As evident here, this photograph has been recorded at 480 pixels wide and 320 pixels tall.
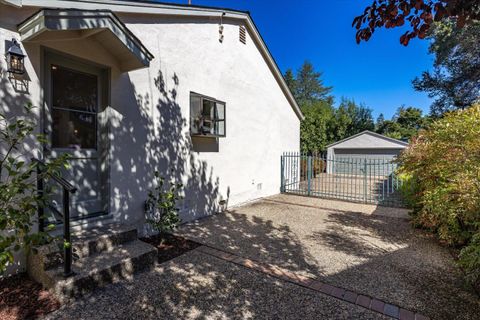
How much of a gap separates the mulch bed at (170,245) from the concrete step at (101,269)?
1.42ft

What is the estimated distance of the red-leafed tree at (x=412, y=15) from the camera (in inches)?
70.0

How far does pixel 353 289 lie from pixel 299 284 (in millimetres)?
698

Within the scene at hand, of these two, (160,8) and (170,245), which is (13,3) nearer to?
(160,8)

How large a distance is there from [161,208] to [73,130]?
2086mm

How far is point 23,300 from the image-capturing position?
2.86 meters

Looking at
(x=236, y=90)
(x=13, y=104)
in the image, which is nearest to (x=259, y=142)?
(x=236, y=90)

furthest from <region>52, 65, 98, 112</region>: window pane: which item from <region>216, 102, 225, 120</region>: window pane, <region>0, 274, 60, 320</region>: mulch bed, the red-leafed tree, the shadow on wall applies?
the red-leafed tree

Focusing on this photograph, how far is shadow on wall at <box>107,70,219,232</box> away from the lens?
4598 mm

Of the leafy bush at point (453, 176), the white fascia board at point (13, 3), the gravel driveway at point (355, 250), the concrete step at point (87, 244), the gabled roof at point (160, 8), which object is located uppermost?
the gabled roof at point (160, 8)

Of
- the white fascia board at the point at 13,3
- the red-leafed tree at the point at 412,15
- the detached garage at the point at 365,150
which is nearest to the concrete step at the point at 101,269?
the white fascia board at the point at 13,3

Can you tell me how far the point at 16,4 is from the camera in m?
3.17

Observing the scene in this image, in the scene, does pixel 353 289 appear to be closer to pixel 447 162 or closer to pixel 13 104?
pixel 447 162

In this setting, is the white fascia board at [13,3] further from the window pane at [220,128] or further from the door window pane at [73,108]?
the window pane at [220,128]

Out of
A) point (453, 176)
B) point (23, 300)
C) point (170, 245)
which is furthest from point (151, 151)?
point (453, 176)
